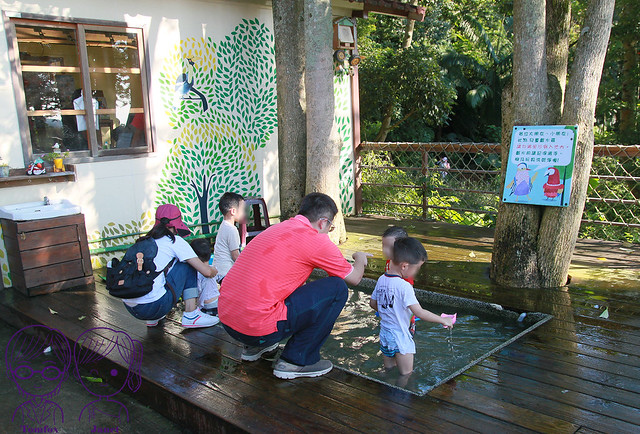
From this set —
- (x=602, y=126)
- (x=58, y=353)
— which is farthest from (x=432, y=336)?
(x=602, y=126)

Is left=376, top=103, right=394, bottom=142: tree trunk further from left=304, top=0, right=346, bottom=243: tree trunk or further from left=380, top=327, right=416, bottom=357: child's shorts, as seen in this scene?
left=380, top=327, right=416, bottom=357: child's shorts

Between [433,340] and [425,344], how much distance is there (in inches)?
4.0

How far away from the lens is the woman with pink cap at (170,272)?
389 cm

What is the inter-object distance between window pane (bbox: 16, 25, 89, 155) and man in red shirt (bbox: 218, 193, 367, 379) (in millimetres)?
3712

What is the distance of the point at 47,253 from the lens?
527 centimetres

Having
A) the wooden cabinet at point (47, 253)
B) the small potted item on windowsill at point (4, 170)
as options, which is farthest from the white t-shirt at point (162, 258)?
the small potted item on windowsill at point (4, 170)

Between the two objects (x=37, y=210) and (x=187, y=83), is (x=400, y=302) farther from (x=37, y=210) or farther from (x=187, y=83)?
(x=187, y=83)

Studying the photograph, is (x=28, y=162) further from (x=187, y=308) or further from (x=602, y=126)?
(x=602, y=126)

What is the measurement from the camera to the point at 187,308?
165 inches

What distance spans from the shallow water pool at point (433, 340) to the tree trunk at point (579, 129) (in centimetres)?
86

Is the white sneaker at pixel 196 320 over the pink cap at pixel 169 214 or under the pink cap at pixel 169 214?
under

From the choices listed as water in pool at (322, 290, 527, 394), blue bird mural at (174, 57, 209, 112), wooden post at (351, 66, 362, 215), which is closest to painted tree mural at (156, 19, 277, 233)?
blue bird mural at (174, 57, 209, 112)

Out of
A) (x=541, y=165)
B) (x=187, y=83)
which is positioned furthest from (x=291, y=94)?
(x=541, y=165)

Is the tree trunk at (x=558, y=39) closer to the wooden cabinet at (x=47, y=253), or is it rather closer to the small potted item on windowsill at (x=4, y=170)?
the wooden cabinet at (x=47, y=253)
